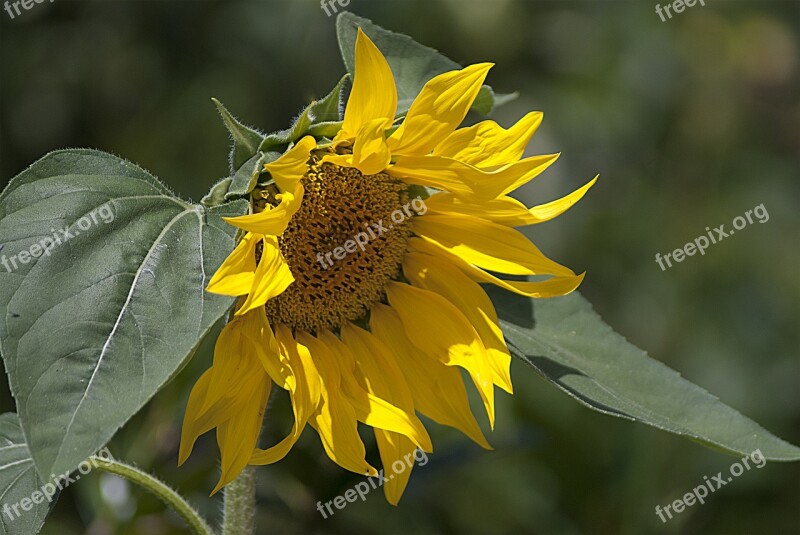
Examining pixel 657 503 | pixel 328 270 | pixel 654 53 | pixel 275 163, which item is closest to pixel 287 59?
pixel 654 53

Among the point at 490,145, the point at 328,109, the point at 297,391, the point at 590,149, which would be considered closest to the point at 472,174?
the point at 490,145

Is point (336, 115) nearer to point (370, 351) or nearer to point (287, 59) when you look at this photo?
point (370, 351)

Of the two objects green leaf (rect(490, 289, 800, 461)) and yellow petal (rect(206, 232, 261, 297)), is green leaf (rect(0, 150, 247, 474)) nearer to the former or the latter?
yellow petal (rect(206, 232, 261, 297))

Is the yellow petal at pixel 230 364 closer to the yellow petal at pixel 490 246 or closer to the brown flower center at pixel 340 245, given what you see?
the brown flower center at pixel 340 245
